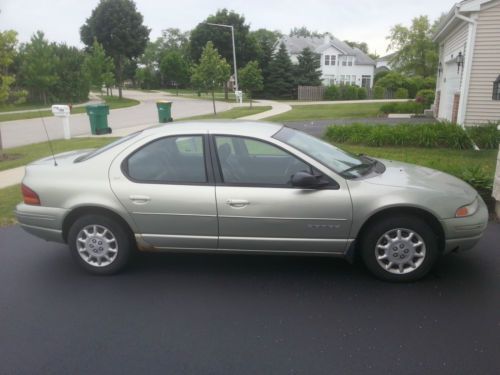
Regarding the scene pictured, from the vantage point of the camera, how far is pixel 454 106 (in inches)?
573

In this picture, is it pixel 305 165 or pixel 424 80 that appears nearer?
pixel 305 165

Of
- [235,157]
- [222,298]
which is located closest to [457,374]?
[222,298]

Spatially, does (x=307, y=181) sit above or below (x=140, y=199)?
above

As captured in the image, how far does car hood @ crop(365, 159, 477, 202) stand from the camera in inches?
164

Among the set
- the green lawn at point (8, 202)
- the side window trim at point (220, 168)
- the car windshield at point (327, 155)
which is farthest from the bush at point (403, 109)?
the side window trim at point (220, 168)

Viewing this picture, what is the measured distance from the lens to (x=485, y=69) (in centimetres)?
1235

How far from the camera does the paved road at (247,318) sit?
3.12 meters

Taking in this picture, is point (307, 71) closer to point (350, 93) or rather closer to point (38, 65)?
point (350, 93)

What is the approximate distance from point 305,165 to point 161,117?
16177 mm

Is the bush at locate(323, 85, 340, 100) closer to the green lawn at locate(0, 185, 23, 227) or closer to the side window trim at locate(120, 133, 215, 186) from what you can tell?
the green lawn at locate(0, 185, 23, 227)

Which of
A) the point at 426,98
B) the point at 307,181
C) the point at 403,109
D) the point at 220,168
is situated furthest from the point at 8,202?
the point at 426,98

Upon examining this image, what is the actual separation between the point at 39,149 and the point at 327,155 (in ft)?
35.8

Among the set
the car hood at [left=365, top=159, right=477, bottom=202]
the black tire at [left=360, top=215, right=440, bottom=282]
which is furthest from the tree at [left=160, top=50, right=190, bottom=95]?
the black tire at [left=360, top=215, right=440, bottom=282]

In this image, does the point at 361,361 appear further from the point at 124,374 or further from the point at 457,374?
the point at 124,374
